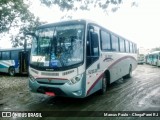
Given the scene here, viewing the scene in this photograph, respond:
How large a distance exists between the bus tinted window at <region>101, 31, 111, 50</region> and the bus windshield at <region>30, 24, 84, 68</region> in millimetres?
2101

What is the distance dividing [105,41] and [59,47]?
3.05 metres

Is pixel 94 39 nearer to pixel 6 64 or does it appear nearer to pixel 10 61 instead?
pixel 10 61

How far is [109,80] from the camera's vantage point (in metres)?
10.1

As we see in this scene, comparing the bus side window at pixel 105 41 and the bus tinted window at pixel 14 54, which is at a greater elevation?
the bus side window at pixel 105 41

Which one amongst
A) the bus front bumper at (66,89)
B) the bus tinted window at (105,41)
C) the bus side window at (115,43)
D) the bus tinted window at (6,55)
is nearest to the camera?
the bus front bumper at (66,89)

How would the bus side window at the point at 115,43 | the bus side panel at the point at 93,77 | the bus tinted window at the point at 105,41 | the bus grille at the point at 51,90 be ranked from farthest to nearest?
the bus side window at the point at 115,43, the bus tinted window at the point at 105,41, the bus side panel at the point at 93,77, the bus grille at the point at 51,90

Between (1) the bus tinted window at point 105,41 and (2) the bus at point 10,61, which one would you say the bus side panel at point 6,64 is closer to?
(2) the bus at point 10,61

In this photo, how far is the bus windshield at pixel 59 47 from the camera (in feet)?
23.5

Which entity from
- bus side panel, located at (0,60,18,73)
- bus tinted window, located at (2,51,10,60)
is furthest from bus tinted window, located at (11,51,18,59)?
bus tinted window, located at (2,51,10,60)

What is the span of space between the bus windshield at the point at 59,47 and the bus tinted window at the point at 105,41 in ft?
6.89

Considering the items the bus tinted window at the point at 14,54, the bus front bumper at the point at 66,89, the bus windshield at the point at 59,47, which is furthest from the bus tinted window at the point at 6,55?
the bus front bumper at the point at 66,89

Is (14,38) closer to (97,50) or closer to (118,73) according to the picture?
(118,73)

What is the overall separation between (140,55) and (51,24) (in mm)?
39041

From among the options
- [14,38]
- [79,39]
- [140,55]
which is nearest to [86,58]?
[79,39]
